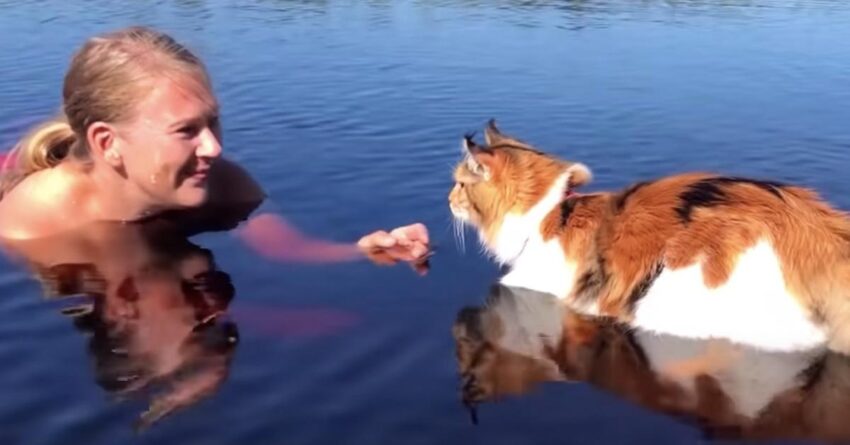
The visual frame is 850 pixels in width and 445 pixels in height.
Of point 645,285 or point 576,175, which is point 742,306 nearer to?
point 645,285

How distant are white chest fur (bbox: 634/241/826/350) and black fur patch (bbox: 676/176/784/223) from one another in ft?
0.83

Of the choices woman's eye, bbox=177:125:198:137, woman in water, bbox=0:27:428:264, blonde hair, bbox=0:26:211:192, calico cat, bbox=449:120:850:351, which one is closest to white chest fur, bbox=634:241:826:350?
calico cat, bbox=449:120:850:351

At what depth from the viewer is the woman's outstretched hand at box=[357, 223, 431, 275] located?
477cm

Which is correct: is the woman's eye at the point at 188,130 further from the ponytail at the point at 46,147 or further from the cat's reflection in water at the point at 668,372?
the cat's reflection in water at the point at 668,372

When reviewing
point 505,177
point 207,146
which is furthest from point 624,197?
point 207,146

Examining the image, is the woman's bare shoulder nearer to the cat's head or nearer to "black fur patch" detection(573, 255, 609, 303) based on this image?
the cat's head

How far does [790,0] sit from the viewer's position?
13.5 m

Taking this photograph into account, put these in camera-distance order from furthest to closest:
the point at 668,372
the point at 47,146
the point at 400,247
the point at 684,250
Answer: the point at 47,146 < the point at 400,247 < the point at 684,250 < the point at 668,372

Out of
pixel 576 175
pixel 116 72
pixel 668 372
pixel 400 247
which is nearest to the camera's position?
pixel 668 372

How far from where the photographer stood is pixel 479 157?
465cm

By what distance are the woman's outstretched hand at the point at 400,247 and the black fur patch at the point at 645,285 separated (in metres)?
1.07

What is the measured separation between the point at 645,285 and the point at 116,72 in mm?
2458

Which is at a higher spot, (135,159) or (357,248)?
(135,159)

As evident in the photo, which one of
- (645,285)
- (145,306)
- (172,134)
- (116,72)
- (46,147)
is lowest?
(145,306)
